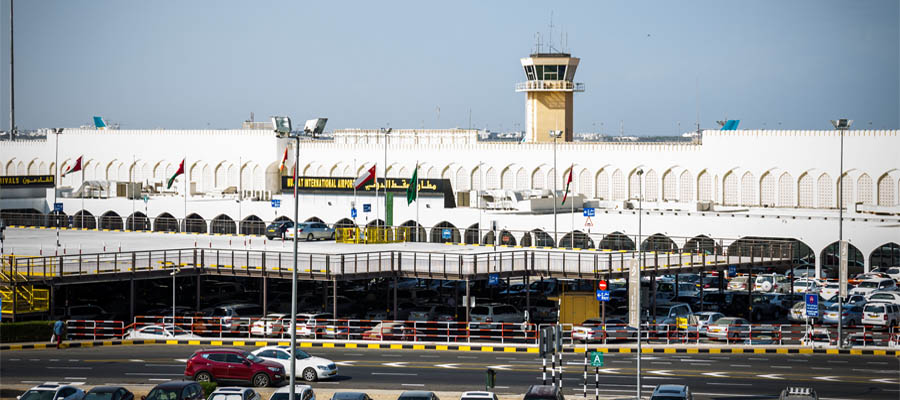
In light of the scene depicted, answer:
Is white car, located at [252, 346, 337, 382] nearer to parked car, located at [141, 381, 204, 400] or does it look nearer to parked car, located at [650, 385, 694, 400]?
parked car, located at [141, 381, 204, 400]

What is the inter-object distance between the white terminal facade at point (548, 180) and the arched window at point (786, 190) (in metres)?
0.06

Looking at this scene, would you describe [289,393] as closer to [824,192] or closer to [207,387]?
[207,387]

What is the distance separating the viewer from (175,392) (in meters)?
31.2

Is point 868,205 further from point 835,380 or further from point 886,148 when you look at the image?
point 835,380

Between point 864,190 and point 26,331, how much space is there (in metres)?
50.5

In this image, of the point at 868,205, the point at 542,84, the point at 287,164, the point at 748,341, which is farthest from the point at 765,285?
the point at 287,164

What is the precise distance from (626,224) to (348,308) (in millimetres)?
22085

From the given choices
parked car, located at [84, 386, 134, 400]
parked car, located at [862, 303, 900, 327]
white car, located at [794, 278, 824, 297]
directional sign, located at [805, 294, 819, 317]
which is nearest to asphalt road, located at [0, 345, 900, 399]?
directional sign, located at [805, 294, 819, 317]

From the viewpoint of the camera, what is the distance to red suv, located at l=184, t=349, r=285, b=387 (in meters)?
36.4

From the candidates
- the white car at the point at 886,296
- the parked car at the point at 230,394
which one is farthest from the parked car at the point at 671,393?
the white car at the point at 886,296

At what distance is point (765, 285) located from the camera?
66188 millimetres

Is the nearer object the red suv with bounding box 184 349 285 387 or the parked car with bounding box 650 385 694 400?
the parked car with bounding box 650 385 694 400

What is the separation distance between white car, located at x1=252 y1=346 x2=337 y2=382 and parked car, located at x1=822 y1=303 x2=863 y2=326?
24871 millimetres

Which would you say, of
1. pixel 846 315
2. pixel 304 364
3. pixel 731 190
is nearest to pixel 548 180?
pixel 731 190
